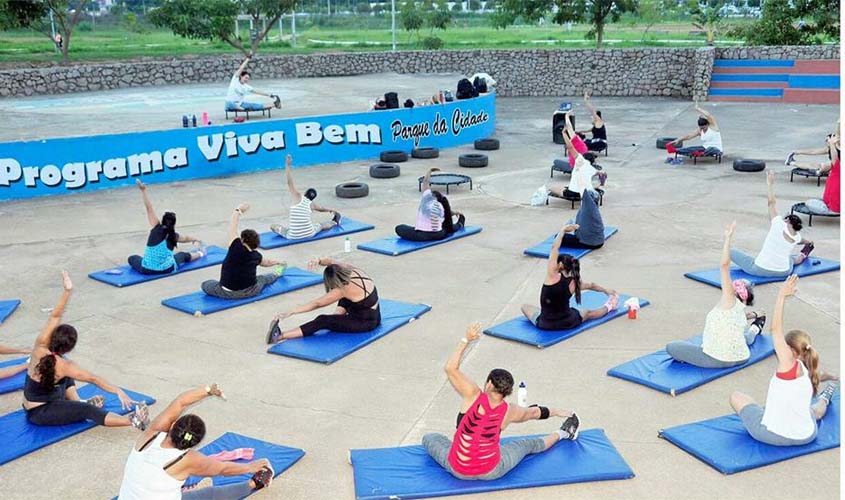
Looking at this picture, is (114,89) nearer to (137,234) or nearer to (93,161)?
(93,161)

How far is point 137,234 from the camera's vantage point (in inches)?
620

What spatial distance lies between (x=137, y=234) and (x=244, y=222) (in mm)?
1972

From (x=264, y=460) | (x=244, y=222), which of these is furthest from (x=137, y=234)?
(x=264, y=460)

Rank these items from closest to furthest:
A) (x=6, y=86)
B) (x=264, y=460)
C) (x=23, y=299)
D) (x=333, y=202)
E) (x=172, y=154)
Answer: (x=264, y=460) → (x=23, y=299) → (x=333, y=202) → (x=172, y=154) → (x=6, y=86)

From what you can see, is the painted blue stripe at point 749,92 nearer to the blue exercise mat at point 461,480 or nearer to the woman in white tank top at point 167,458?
the blue exercise mat at point 461,480

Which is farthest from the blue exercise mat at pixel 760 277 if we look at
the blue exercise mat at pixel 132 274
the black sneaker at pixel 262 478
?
the black sneaker at pixel 262 478

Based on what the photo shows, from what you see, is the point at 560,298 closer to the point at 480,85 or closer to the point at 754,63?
the point at 480,85

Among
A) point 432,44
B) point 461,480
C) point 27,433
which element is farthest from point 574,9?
point 27,433

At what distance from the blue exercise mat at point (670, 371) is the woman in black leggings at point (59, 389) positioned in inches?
196

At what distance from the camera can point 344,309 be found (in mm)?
10547

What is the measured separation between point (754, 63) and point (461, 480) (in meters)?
30.2

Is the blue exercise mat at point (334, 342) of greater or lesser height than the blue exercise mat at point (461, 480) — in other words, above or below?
above

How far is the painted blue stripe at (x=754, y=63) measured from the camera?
32469mm

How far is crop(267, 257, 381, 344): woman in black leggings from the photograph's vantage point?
33.7 ft
